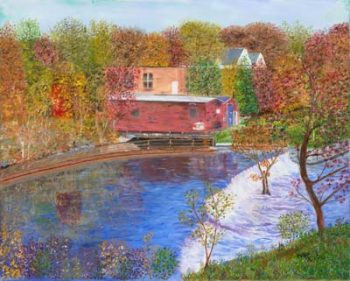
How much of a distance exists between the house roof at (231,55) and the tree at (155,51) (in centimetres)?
25

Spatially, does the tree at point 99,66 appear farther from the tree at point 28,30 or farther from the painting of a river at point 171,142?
the tree at point 28,30

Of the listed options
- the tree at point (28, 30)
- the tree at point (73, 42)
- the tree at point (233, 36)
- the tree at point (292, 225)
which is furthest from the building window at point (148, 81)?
the tree at point (292, 225)

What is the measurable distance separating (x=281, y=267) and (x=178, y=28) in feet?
3.71

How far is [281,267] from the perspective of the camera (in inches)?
165

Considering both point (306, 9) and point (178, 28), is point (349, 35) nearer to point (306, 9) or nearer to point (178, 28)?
point (306, 9)

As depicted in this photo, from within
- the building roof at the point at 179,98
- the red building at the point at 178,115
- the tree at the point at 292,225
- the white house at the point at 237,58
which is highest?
the white house at the point at 237,58

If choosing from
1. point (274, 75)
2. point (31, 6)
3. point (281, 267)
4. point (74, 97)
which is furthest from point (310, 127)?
point (31, 6)

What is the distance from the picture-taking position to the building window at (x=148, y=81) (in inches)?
170

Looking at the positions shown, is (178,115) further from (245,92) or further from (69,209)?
(69,209)

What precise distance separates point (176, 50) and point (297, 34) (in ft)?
1.76

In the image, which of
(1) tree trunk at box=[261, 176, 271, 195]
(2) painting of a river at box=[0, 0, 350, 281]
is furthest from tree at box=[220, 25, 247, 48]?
(1) tree trunk at box=[261, 176, 271, 195]

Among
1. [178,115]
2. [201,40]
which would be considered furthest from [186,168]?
[201,40]

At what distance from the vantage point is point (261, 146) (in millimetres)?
4320

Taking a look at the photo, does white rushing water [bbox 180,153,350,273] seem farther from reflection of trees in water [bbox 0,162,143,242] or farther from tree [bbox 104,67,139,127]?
tree [bbox 104,67,139,127]
